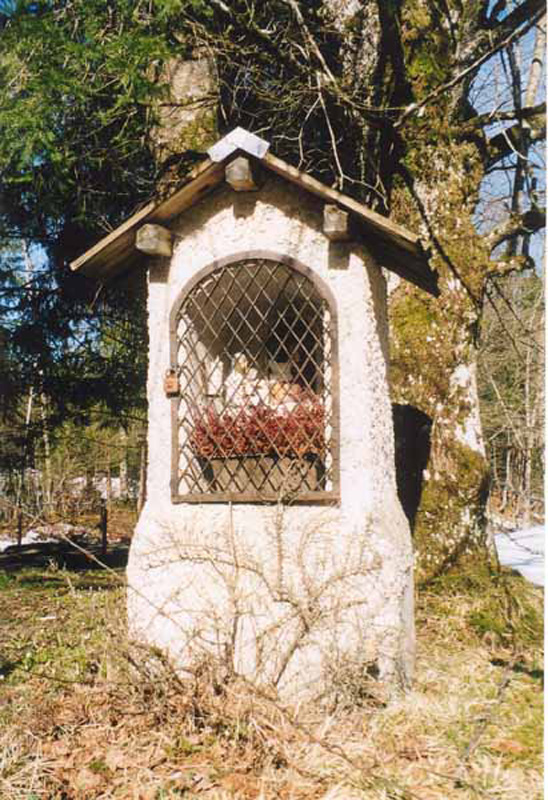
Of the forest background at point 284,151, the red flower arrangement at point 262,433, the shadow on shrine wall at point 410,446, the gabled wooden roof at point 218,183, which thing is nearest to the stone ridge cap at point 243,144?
the gabled wooden roof at point 218,183

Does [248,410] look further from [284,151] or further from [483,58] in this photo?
[284,151]

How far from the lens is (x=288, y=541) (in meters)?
3.77

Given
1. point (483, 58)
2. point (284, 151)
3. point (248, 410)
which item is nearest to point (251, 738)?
point (248, 410)

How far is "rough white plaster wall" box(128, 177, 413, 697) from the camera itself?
3.56 metres

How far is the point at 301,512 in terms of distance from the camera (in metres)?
3.79

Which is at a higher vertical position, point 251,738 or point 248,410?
point 248,410

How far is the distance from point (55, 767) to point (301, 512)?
1698mm

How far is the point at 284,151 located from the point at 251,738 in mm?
5813

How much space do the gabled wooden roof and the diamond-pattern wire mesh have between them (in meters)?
0.48

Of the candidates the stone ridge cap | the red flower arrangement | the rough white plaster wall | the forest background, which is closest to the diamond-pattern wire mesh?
the red flower arrangement

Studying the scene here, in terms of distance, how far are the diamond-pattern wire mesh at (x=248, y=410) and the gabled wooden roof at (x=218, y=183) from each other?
481 millimetres

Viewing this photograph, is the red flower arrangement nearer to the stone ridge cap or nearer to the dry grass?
the dry grass

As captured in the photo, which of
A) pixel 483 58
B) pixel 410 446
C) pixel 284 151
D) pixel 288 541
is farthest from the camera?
pixel 284 151

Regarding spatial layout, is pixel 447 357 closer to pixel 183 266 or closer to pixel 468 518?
pixel 468 518
